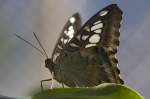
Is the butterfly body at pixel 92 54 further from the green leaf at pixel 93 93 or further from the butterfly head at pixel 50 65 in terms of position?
the green leaf at pixel 93 93

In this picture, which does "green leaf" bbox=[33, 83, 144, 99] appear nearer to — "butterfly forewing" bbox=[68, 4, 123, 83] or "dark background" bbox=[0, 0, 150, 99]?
"butterfly forewing" bbox=[68, 4, 123, 83]

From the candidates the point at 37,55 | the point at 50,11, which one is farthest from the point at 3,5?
the point at 37,55

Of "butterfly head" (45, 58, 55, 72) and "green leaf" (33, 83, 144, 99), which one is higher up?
"green leaf" (33, 83, 144, 99)

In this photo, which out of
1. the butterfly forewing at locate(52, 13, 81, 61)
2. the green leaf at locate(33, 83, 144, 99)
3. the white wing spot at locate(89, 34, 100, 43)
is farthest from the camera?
the butterfly forewing at locate(52, 13, 81, 61)

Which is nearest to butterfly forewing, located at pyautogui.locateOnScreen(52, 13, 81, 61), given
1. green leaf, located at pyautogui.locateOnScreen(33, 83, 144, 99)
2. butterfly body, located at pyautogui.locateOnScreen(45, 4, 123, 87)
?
butterfly body, located at pyautogui.locateOnScreen(45, 4, 123, 87)

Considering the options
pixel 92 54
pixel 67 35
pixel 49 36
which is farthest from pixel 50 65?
pixel 49 36

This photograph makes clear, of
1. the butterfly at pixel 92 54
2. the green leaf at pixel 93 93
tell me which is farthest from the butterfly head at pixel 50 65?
the green leaf at pixel 93 93
